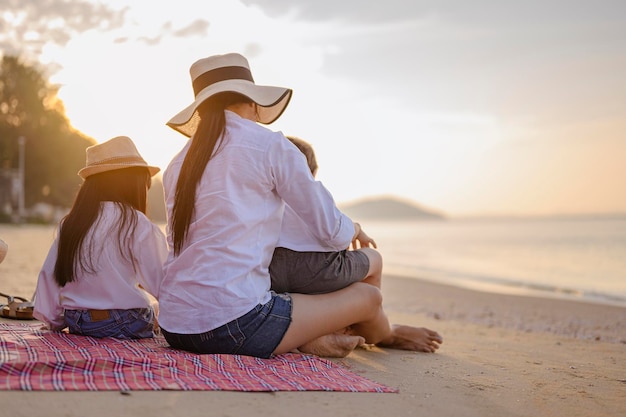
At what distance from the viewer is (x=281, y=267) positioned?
3.03m

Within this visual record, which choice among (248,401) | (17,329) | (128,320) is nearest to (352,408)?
(248,401)

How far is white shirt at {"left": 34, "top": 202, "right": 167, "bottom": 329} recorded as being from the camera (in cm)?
303

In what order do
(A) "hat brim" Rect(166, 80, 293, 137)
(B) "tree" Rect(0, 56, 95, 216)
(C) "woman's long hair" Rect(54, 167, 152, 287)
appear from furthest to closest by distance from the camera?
(B) "tree" Rect(0, 56, 95, 216) < (C) "woman's long hair" Rect(54, 167, 152, 287) < (A) "hat brim" Rect(166, 80, 293, 137)

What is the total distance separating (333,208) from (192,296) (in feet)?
2.38

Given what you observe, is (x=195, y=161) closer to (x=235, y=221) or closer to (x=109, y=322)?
(x=235, y=221)

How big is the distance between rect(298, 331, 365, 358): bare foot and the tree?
32.1m

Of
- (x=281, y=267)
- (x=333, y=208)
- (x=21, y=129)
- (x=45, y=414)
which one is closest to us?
(x=45, y=414)

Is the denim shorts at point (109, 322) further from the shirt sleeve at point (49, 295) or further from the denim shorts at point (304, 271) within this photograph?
the denim shorts at point (304, 271)

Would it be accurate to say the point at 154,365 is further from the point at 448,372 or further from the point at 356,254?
the point at 448,372

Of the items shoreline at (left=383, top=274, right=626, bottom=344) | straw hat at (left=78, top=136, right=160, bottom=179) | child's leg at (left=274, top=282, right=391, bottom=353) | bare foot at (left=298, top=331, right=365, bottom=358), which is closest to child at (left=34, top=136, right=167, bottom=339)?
straw hat at (left=78, top=136, right=160, bottom=179)

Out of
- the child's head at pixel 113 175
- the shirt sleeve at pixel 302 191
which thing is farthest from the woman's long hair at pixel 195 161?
the child's head at pixel 113 175

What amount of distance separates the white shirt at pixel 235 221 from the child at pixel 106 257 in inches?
15.1

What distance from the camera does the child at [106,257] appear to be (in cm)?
303

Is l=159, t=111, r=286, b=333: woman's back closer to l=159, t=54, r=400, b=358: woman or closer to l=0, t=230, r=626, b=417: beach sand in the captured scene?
l=159, t=54, r=400, b=358: woman
